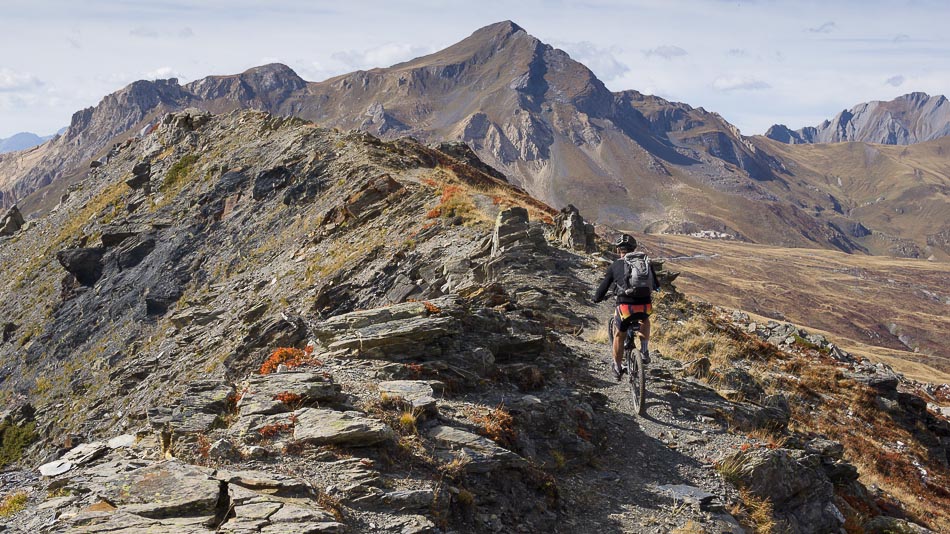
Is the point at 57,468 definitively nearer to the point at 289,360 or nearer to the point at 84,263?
the point at 289,360

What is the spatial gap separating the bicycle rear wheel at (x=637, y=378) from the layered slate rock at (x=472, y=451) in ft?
14.8

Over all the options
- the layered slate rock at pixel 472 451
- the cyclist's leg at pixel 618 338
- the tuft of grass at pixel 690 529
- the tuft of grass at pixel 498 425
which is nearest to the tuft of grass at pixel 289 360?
the tuft of grass at pixel 498 425

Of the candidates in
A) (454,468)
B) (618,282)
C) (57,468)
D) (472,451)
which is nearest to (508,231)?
(618,282)

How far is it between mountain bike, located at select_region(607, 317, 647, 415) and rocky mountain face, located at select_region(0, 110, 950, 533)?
0.47 metres

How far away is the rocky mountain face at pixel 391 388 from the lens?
33.8ft

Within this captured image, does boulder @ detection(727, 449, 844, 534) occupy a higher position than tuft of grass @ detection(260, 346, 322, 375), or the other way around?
tuft of grass @ detection(260, 346, 322, 375)

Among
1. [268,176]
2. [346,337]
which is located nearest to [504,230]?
[346,337]

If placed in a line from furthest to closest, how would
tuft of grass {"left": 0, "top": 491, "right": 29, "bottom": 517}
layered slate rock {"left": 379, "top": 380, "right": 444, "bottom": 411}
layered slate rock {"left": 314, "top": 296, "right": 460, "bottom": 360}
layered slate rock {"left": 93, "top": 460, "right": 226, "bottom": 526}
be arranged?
layered slate rock {"left": 314, "top": 296, "right": 460, "bottom": 360}, layered slate rock {"left": 379, "top": 380, "right": 444, "bottom": 411}, tuft of grass {"left": 0, "top": 491, "right": 29, "bottom": 517}, layered slate rock {"left": 93, "top": 460, "right": 226, "bottom": 526}

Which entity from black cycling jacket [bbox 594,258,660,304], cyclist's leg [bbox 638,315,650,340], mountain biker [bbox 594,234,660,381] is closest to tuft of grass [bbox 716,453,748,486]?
mountain biker [bbox 594,234,660,381]

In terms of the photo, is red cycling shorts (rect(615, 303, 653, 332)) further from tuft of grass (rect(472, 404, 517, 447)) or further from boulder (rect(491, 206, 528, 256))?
boulder (rect(491, 206, 528, 256))

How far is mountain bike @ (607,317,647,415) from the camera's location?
1506 cm

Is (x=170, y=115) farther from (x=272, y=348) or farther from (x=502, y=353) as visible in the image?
(x=502, y=353)

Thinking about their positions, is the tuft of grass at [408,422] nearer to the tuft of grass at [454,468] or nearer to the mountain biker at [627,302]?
the tuft of grass at [454,468]

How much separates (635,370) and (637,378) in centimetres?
22
